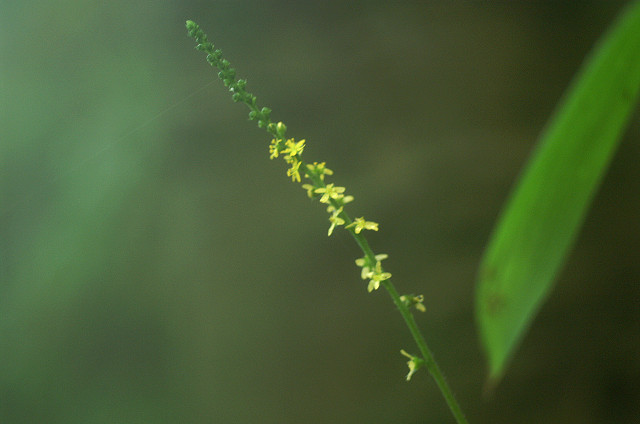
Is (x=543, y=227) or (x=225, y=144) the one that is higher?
(x=225, y=144)

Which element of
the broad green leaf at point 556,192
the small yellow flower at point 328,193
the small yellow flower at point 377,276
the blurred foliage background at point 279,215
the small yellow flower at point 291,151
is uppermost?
the blurred foliage background at point 279,215

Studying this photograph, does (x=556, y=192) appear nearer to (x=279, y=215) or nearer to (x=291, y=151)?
(x=291, y=151)

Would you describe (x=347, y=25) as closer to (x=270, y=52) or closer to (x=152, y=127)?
(x=270, y=52)

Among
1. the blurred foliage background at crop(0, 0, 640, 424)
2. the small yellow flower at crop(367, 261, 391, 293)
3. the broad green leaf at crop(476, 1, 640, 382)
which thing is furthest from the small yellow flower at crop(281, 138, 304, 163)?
the blurred foliage background at crop(0, 0, 640, 424)

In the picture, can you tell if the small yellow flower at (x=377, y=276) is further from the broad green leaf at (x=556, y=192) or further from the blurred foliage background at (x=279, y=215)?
the blurred foliage background at (x=279, y=215)

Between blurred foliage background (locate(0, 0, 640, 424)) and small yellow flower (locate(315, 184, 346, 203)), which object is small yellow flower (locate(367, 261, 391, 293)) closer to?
small yellow flower (locate(315, 184, 346, 203))

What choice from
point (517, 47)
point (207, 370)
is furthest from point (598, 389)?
point (207, 370)

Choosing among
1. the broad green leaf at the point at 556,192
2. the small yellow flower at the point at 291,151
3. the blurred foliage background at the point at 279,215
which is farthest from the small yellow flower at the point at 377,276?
the blurred foliage background at the point at 279,215
